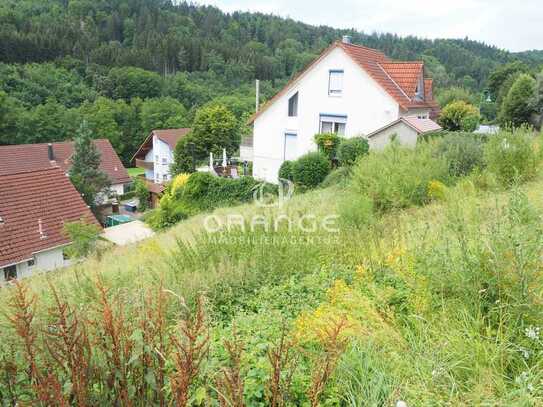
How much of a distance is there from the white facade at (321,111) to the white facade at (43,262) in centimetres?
1064

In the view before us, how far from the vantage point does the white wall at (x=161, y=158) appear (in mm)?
41312

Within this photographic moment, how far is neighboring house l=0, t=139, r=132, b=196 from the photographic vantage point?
1163 inches

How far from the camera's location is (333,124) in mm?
18703

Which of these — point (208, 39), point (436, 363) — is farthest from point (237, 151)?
point (208, 39)

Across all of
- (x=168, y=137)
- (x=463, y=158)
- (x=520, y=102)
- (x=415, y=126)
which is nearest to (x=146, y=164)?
(x=168, y=137)

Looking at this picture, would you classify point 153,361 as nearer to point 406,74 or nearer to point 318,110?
point 318,110

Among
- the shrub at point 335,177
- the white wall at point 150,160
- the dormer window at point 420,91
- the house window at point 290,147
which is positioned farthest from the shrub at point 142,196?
the dormer window at point 420,91

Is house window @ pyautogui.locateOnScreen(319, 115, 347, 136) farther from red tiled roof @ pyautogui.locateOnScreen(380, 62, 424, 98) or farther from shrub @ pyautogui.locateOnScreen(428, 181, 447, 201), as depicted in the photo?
shrub @ pyautogui.locateOnScreen(428, 181, 447, 201)

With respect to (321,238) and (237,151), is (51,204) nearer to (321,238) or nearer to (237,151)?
(321,238)

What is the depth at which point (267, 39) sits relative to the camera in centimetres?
9725

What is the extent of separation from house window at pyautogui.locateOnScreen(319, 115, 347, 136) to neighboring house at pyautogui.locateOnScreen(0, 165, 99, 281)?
1165 centimetres

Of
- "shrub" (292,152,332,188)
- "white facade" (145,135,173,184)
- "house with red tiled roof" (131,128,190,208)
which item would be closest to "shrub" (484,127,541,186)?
"shrub" (292,152,332,188)

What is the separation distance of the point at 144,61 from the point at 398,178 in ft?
254

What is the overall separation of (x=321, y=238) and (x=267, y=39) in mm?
102202
